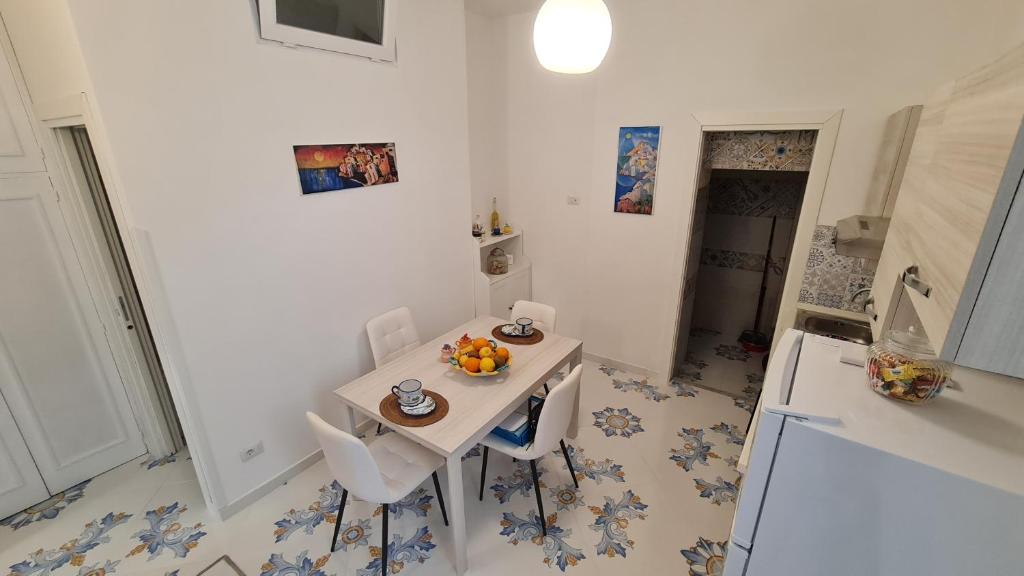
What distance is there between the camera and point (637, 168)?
319 cm

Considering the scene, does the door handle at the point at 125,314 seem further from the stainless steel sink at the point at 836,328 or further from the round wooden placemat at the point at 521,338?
the stainless steel sink at the point at 836,328

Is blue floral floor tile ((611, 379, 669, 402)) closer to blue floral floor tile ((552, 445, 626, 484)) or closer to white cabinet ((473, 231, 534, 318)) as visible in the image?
blue floral floor tile ((552, 445, 626, 484))

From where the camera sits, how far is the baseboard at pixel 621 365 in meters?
3.68

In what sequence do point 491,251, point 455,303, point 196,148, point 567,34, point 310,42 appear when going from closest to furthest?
point 567,34 → point 196,148 → point 310,42 → point 455,303 → point 491,251

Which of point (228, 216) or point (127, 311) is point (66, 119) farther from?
point (127, 311)

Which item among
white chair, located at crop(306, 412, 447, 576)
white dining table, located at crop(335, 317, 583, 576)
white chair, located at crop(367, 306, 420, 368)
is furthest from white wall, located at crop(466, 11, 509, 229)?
white chair, located at crop(306, 412, 447, 576)

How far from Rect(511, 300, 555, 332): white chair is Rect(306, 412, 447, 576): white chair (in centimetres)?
117

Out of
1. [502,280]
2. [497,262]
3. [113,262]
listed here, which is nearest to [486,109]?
[497,262]

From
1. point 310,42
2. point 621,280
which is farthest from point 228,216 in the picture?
point 621,280

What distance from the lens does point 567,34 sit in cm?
160

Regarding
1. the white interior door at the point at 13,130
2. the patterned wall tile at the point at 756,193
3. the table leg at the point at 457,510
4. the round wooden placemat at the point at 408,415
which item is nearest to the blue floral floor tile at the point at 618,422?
the table leg at the point at 457,510

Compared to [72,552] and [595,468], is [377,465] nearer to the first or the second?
[595,468]

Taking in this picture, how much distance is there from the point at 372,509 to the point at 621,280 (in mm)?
2434

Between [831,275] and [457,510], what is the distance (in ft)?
8.69
